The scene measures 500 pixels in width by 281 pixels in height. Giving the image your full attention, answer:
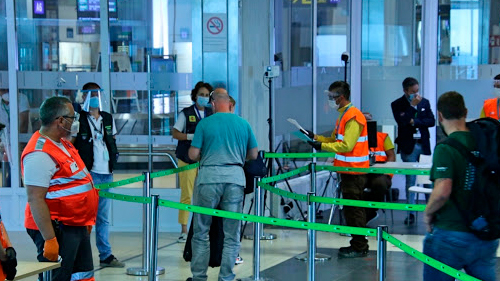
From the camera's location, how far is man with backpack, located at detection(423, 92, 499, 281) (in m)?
4.95

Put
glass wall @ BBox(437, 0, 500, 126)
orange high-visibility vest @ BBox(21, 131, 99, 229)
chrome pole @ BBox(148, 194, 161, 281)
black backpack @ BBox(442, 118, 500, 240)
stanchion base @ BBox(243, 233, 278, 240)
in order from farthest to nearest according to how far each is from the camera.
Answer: glass wall @ BBox(437, 0, 500, 126) → stanchion base @ BBox(243, 233, 278, 240) → chrome pole @ BBox(148, 194, 161, 281) → orange high-visibility vest @ BBox(21, 131, 99, 229) → black backpack @ BBox(442, 118, 500, 240)

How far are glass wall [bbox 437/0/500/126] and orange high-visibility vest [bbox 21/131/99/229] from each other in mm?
8680

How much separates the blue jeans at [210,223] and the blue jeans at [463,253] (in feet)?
8.12

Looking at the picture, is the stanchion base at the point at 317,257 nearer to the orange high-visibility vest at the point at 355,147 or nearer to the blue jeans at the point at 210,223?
the orange high-visibility vest at the point at 355,147

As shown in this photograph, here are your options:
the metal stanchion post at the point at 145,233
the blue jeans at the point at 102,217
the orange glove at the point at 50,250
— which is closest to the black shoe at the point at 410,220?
the metal stanchion post at the point at 145,233

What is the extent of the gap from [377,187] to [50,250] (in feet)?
20.0

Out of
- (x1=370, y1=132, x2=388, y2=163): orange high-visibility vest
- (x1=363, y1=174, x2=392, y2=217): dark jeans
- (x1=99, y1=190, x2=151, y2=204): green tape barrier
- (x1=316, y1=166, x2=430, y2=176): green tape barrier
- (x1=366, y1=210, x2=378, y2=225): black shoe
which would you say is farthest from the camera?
(x1=370, y1=132, x2=388, y2=163): orange high-visibility vest

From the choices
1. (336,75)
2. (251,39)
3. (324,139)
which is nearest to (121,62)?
(251,39)

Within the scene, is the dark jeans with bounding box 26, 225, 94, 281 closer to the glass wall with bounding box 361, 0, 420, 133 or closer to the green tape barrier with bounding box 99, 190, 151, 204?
the green tape barrier with bounding box 99, 190, 151, 204

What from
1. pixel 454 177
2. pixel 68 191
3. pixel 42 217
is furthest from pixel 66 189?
pixel 454 177

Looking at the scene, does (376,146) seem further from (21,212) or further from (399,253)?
(21,212)

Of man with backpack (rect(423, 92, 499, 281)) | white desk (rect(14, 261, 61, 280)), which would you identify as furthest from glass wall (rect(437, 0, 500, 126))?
white desk (rect(14, 261, 61, 280))

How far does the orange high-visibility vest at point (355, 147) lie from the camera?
346 inches

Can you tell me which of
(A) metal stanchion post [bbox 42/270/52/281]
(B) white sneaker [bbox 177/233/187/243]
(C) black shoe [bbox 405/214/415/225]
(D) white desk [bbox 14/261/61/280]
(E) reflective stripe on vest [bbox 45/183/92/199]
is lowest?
(C) black shoe [bbox 405/214/415/225]
